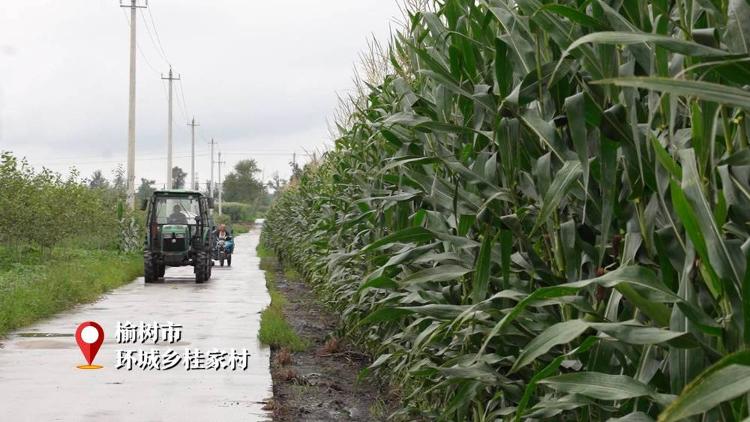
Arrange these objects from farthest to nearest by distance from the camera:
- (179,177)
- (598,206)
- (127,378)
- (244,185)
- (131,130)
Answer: (179,177) < (244,185) < (131,130) < (127,378) < (598,206)

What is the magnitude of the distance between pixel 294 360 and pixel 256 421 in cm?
298

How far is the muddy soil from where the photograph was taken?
6.75 meters

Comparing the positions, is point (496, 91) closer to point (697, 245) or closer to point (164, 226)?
point (697, 245)

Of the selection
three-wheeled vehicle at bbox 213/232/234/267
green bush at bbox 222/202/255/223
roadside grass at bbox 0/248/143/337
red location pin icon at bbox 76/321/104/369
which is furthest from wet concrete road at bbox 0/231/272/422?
green bush at bbox 222/202/255/223

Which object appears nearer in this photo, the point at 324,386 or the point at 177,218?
the point at 324,386

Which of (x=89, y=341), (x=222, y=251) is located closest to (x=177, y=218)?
(x=222, y=251)

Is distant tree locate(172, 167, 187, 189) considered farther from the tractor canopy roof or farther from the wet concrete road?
the wet concrete road

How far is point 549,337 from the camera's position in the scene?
81.4 inches

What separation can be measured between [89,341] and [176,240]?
12.5m

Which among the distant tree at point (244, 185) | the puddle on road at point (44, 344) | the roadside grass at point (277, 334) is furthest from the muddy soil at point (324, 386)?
the distant tree at point (244, 185)

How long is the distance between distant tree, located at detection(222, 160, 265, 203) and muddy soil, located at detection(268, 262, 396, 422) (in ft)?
324

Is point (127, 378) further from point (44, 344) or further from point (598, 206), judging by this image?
point (598, 206)

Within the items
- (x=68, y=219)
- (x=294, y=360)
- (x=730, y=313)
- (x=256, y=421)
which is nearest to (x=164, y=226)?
(x=68, y=219)

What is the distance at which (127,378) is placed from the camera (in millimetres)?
7938
